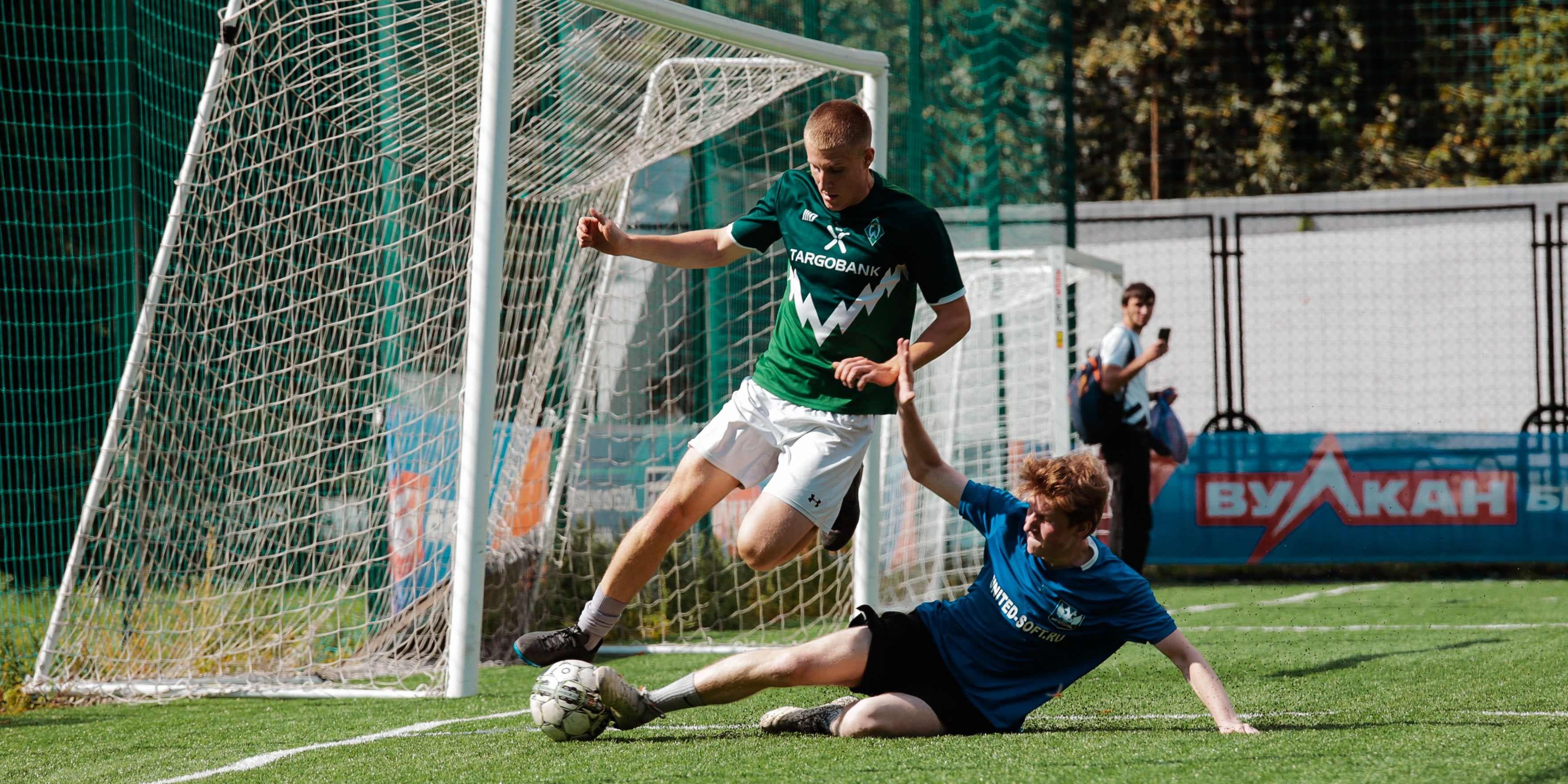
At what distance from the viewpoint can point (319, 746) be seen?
188 inches

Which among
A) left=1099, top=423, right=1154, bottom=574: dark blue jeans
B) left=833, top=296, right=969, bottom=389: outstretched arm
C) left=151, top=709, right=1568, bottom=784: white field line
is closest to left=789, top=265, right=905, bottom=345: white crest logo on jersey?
left=833, top=296, right=969, bottom=389: outstretched arm

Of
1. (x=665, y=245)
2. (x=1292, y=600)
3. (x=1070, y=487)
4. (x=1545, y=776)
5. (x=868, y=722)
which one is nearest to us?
(x=1545, y=776)

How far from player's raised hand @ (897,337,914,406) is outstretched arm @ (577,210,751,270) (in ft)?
2.69

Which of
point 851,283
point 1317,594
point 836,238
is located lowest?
point 1317,594

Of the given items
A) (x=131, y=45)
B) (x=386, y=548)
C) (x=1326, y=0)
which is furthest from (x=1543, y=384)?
(x=131, y=45)

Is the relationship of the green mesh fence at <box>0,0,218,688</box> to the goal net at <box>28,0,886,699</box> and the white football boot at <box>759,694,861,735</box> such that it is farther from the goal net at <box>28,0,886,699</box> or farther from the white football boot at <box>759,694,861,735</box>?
the white football boot at <box>759,694,861,735</box>

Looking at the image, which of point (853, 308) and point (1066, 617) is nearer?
point (1066, 617)

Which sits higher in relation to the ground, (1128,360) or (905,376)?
(1128,360)

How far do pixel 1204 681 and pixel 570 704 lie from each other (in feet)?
5.98

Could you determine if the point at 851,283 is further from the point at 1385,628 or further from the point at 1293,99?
the point at 1293,99

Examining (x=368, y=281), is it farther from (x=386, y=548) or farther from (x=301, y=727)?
(x=301, y=727)

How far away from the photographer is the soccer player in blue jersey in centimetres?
420

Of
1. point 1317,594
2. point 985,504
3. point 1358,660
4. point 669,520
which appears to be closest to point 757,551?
point 669,520

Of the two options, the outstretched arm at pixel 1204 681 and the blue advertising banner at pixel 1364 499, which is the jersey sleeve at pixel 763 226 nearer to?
the outstretched arm at pixel 1204 681
